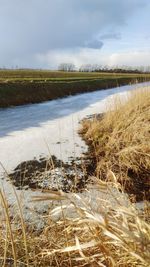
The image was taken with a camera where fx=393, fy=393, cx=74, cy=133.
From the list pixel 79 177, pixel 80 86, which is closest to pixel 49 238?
pixel 79 177

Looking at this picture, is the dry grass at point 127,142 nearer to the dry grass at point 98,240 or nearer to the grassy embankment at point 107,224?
the grassy embankment at point 107,224

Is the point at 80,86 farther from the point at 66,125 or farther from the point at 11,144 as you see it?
the point at 11,144

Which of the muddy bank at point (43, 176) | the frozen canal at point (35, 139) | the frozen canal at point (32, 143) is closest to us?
the frozen canal at point (32, 143)

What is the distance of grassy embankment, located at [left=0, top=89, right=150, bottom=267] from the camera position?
1.65m

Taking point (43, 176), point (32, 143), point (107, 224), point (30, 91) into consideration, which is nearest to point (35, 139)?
point (32, 143)

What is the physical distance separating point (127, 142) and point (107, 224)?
4788 millimetres

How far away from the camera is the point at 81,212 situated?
1759 millimetres

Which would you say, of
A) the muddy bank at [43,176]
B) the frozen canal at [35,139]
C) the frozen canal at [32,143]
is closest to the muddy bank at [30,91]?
the frozen canal at [35,139]

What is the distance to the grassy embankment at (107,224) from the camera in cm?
165

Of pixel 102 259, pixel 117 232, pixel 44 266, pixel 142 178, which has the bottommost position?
pixel 142 178

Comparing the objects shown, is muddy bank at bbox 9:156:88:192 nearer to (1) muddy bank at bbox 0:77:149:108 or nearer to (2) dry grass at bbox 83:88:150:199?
(2) dry grass at bbox 83:88:150:199

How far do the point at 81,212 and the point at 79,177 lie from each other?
3350 mm

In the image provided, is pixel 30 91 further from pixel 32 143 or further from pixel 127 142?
pixel 127 142

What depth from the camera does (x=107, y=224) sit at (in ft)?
5.28
